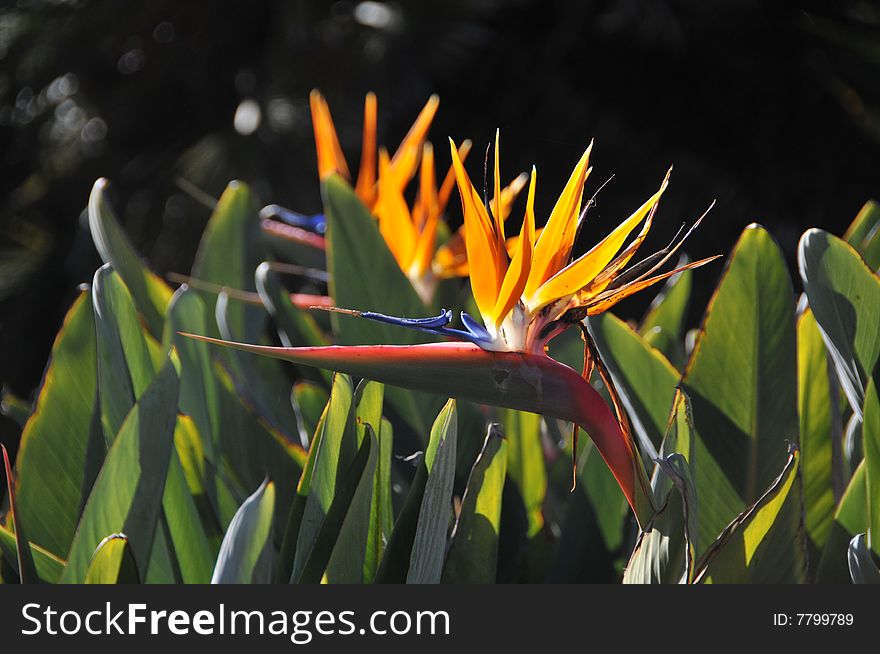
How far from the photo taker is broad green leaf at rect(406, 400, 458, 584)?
382 mm

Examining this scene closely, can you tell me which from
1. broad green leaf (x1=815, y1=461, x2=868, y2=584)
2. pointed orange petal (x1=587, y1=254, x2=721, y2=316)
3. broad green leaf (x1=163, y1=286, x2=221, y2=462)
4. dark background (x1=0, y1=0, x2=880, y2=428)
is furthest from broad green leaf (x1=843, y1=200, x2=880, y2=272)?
dark background (x1=0, y1=0, x2=880, y2=428)

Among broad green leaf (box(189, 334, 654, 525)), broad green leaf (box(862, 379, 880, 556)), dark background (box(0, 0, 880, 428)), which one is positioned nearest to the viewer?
broad green leaf (box(189, 334, 654, 525))

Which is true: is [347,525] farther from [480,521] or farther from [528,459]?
[528,459]

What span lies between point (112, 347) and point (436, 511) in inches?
7.7

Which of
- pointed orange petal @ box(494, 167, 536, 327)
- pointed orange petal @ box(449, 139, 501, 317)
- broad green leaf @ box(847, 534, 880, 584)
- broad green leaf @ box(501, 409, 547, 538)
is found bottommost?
broad green leaf @ box(847, 534, 880, 584)

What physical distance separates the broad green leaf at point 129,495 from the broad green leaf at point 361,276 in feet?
0.68

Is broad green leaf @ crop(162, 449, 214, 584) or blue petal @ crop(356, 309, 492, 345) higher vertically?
blue petal @ crop(356, 309, 492, 345)

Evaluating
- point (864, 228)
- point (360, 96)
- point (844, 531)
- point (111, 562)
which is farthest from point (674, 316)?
point (360, 96)

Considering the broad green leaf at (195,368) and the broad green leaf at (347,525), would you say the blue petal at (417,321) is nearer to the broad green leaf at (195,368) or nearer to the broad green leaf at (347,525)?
the broad green leaf at (347,525)

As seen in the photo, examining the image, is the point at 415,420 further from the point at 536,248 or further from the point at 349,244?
the point at 536,248

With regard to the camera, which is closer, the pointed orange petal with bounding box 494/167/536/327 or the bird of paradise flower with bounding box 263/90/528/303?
the pointed orange petal with bounding box 494/167/536/327

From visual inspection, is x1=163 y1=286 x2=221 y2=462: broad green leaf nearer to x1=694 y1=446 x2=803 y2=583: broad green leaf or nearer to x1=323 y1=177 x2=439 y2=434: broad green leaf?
x1=323 y1=177 x2=439 y2=434: broad green leaf

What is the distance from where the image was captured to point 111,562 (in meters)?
0.35

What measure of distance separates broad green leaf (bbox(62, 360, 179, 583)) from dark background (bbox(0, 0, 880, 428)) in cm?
176
